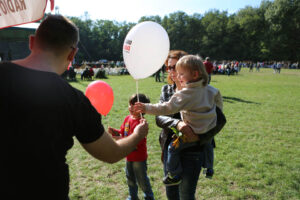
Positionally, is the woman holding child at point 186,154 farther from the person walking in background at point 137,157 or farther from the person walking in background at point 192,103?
the person walking in background at point 137,157

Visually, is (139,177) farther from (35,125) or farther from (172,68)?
(35,125)

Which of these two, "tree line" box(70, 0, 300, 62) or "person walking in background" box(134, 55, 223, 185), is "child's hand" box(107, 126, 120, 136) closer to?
"person walking in background" box(134, 55, 223, 185)

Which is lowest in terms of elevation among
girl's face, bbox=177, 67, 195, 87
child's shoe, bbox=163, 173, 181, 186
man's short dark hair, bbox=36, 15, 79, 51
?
child's shoe, bbox=163, 173, 181, 186

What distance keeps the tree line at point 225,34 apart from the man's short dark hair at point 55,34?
180 feet

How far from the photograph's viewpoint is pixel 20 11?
1790 millimetres

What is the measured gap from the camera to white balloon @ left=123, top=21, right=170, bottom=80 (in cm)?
242

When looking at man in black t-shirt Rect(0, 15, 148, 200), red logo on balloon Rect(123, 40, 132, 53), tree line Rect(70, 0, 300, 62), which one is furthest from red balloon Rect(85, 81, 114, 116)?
tree line Rect(70, 0, 300, 62)

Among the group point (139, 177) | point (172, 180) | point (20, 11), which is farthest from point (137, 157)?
point (20, 11)

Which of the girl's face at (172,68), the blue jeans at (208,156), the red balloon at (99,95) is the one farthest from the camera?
the red balloon at (99,95)

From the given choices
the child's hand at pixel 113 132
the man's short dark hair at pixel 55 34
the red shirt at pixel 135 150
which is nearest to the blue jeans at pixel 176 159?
the red shirt at pixel 135 150

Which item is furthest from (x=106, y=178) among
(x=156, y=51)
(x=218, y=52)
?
(x=218, y=52)

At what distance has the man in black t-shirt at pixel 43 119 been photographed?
108cm

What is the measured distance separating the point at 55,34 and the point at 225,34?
3068 inches

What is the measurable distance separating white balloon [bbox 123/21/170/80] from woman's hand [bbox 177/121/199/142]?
90 centimetres
